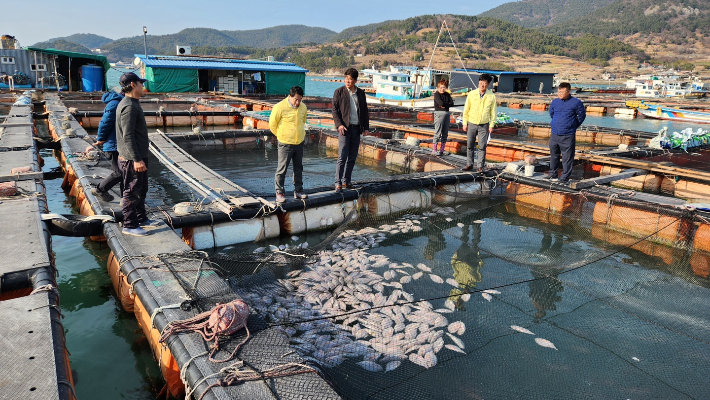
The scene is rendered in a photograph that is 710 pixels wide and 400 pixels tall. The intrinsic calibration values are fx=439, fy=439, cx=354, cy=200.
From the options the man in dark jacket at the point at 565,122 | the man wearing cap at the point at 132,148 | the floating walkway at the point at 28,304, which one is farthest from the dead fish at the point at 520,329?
the man in dark jacket at the point at 565,122

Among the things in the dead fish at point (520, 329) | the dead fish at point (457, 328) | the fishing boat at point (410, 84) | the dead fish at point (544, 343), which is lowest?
the dead fish at point (544, 343)

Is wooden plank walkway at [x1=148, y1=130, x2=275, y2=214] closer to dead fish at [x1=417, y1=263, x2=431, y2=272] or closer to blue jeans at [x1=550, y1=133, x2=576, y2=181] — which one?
dead fish at [x1=417, y1=263, x2=431, y2=272]

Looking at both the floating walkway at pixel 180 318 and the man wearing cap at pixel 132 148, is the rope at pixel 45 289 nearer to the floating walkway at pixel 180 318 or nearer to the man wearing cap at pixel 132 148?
the floating walkway at pixel 180 318

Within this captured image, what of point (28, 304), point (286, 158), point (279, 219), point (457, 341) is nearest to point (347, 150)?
point (286, 158)

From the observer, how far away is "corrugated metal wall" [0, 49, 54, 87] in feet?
110

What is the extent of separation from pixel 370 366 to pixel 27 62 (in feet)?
135

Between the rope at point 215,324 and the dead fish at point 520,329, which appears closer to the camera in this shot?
the rope at point 215,324

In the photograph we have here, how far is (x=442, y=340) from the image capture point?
4973 mm

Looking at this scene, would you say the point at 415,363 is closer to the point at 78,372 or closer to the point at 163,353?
the point at 163,353

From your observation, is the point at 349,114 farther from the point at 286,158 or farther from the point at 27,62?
the point at 27,62

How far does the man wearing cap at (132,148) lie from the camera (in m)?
5.42

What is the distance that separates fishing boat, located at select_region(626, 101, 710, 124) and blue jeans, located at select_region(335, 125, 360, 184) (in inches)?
1294

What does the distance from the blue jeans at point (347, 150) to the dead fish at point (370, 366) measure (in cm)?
474

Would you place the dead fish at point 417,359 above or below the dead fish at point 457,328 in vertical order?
below
